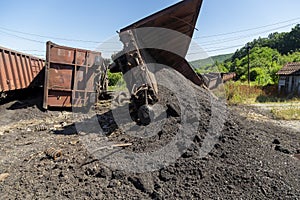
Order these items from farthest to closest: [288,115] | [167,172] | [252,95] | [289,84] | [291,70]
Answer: [291,70] < [289,84] < [252,95] < [288,115] < [167,172]

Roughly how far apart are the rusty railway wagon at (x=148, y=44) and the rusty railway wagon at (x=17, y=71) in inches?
153

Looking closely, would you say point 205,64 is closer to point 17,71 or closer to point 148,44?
point 148,44

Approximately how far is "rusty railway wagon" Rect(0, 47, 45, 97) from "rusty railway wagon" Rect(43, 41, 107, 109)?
45.9 inches

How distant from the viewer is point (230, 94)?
40.3 ft

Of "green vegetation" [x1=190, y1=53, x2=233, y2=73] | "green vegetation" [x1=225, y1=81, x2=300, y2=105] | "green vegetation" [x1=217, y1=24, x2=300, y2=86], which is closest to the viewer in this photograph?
"green vegetation" [x1=190, y1=53, x2=233, y2=73]

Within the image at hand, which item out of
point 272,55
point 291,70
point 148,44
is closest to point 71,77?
point 148,44

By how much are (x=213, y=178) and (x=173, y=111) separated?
143cm

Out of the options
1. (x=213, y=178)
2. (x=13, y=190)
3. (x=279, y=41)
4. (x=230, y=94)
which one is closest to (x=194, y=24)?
(x=213, y=178)

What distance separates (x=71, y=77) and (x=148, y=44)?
A: 3536 millimetres

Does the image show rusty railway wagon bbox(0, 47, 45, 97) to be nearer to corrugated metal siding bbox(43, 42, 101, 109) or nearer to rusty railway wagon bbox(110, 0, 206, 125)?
corrugated metal siding bbox(43, 42, 101, 109)

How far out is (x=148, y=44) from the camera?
4.58 meters

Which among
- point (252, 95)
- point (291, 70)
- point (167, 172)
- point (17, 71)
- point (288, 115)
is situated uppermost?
point (291, 70)

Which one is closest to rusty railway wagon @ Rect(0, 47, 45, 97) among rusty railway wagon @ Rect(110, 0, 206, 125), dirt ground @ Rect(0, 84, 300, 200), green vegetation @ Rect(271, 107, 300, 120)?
dirt ground @ Rect(0, 84, 300, 200)

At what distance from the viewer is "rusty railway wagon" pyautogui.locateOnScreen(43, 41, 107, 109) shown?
22.2 ft
